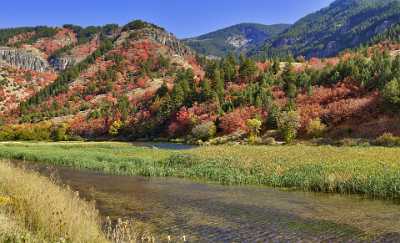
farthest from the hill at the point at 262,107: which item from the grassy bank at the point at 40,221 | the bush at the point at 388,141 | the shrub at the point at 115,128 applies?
the grassy bank at the point at 40,221

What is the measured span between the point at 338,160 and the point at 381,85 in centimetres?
6946

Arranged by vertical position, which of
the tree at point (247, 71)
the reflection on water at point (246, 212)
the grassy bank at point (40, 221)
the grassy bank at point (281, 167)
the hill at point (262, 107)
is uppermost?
the tree at point (247, 71)

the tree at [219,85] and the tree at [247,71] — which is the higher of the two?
the tree at [247,71]

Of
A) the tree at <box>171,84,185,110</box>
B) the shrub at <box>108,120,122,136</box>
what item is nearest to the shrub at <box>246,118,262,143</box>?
the tree at <box>171,84,185,110</box>

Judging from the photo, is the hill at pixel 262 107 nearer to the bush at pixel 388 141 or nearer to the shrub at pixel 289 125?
the shrub at pixel 289 125

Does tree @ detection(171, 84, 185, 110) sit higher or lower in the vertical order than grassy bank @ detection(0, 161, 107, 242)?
→ higher

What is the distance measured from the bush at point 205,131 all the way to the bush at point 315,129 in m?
28.0

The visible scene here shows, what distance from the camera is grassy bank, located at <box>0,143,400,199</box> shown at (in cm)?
3262

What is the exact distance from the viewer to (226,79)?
159375 mm

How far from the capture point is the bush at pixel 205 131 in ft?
377

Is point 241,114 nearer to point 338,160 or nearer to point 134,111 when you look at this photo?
point 134,111

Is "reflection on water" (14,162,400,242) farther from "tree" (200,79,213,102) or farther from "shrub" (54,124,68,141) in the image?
"shrub" (54,124,68,141)

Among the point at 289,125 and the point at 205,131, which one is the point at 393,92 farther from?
the point at 205,131

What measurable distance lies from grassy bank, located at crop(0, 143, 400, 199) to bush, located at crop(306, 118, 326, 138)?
45.4 metres
